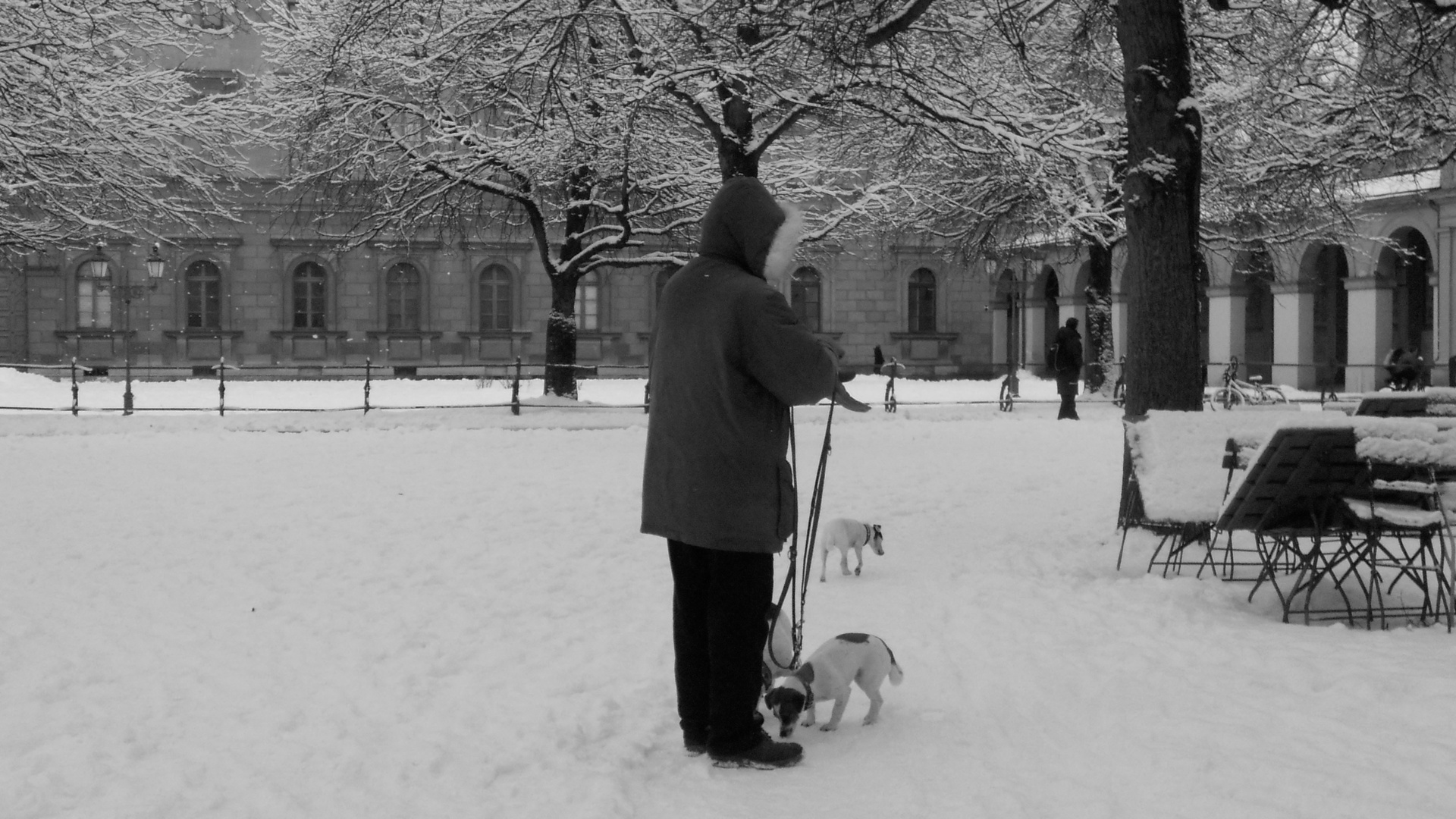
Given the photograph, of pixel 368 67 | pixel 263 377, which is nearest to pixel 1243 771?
pixel 368 67

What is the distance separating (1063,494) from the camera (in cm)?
1363

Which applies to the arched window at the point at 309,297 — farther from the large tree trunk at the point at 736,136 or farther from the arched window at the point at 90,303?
the large tree trunk at the point at 736,136

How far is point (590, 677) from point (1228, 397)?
93.0 feet

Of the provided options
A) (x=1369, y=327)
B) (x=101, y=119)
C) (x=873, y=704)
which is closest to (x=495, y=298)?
(x=101, y=119)

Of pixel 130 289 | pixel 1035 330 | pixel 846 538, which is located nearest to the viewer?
pixel 846 538

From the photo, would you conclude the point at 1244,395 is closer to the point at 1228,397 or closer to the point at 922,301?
the point at 1228,397

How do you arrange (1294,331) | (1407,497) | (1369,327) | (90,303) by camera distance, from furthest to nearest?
(90,303), (1294,331), (1369,327), (1407,497)

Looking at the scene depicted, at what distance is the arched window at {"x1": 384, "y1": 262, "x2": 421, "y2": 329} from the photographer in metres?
46.5

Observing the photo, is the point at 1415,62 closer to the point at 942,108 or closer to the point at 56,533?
the point at 942,108

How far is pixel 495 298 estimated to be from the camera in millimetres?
47281

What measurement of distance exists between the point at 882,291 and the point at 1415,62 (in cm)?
3348

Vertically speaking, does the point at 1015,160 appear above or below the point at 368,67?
below

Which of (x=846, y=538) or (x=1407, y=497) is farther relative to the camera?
(x=846, y=538)

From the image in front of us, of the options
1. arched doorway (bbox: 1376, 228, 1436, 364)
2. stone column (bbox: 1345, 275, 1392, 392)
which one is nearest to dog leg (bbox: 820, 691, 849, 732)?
stone column (bbox: 1345, 275, 1392, 392)
